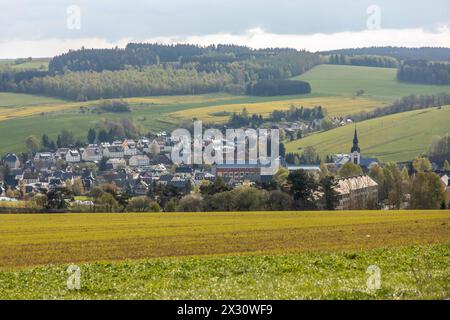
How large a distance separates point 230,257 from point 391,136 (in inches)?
5351

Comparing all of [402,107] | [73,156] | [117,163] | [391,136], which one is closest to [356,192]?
[391,136]

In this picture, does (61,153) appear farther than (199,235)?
Yes

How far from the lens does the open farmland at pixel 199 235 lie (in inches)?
1443

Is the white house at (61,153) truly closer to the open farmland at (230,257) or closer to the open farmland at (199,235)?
the open farmland at (199,235)

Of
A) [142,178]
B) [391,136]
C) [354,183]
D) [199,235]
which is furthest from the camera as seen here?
[391,136]

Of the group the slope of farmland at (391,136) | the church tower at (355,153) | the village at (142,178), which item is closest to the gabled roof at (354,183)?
the village at (142,178)

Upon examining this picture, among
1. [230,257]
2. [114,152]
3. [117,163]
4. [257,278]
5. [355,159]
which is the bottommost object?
[117,163]

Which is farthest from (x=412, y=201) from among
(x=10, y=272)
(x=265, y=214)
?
(x=10, y=272)

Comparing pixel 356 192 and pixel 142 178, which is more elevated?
pixel 356 192

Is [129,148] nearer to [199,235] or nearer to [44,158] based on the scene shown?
[44,158]

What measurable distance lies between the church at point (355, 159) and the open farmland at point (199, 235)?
274 ft

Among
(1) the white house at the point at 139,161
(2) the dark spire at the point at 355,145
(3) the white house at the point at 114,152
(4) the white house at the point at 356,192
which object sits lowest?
(1) the white house at the point at 139,161

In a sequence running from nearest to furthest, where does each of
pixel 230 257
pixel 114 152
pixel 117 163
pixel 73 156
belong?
pixel 230 257, pixel 117 163, pixel 73 156, pixel 114 152

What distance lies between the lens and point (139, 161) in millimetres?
187125
